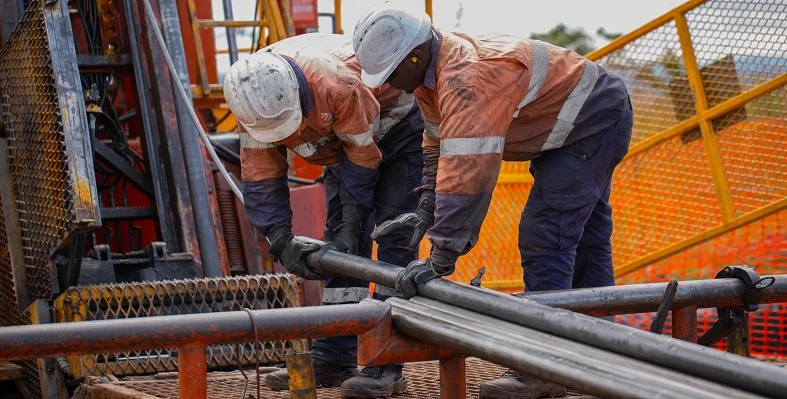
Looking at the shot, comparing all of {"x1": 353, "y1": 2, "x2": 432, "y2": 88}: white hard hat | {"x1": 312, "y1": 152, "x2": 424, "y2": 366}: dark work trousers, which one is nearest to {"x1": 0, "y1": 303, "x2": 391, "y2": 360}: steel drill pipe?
{"x1": 353, "y1": 2, "x2": 432, "y2": 88}: white hard hat

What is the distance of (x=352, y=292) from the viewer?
477cm

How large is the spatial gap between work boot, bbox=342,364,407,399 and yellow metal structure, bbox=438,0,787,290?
11.0 feet

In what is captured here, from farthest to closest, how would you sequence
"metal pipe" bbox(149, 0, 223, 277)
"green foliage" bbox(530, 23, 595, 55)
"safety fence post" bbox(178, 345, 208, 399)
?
"green foliage" bbox(530, 23, 595, 55), "metal pipe" bbox(149, 0, 223, 277), "safety fence post" bbox(178, 345, 208, 399)

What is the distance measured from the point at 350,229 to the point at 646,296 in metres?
1.43

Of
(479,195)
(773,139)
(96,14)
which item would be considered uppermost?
(96,14)

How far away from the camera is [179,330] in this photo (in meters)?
3.03

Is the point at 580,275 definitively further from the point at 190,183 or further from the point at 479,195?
the point at 190,183

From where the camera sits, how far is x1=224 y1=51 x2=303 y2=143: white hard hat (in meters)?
4.18

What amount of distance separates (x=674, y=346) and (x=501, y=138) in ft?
3.72

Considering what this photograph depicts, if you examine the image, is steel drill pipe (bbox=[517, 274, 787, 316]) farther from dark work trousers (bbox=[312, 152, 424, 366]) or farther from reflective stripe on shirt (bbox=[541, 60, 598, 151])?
dark work trousers (bbox=[312, 152, 424, 366])

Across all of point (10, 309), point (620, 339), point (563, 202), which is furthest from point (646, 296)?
point (10, 309)

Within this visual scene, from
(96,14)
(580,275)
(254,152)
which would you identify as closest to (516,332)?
(580,275)

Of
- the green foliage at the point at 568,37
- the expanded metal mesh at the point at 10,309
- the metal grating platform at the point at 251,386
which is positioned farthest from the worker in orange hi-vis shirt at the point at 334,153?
the green foliage at the point at 568,37

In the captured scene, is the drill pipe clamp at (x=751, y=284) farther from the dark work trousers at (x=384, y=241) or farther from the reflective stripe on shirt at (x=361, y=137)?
the reflective stripe on shirt at (x=361, y=137)
